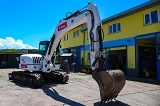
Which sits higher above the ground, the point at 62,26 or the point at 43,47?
the point at 62,26

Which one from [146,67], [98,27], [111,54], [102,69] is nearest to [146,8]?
[146,67]

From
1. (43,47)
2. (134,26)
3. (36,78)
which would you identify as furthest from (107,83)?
(134,26)

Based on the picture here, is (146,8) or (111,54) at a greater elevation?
(146,8)

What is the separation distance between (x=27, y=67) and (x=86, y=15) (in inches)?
235

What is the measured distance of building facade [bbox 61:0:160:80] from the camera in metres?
17.1

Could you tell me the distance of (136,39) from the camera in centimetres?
1903

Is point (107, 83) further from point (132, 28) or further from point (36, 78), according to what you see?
point (132, 28)

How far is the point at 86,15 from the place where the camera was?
10398 millimetres

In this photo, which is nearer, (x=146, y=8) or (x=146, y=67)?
(x=146, y=8)

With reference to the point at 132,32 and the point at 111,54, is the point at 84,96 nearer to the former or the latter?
the point at 132,32

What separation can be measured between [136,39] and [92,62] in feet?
36.9

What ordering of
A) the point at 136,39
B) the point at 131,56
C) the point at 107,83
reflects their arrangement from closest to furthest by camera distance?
1. the point at 107,83
2. the point at 136,39
3. the point at 131,56

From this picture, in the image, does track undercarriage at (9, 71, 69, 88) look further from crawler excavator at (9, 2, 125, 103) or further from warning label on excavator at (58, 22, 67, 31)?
warning label on excavator at (58, 22, 67, 31)

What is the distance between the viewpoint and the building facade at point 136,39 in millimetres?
17141
